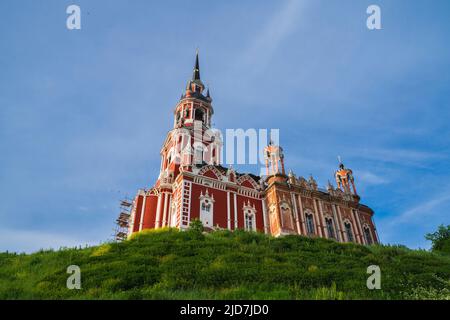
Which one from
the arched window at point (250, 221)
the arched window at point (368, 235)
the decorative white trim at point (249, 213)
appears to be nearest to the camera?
the arched window at point (250, 221)

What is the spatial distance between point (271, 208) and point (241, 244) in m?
11.6

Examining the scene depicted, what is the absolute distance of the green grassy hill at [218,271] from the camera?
1326cm

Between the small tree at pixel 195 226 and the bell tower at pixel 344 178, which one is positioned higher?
the bell tower at pixel 344 178

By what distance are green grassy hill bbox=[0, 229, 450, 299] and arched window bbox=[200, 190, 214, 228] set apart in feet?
17.3

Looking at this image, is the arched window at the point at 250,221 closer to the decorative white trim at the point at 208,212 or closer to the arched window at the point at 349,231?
the decorative white trim at the point at 208,212

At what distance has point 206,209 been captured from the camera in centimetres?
3159

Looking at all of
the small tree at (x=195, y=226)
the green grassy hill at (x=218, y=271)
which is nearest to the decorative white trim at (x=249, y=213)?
the small tree at (x=195, y=226)

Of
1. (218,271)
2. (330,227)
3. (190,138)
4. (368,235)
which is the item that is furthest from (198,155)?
(218,271)

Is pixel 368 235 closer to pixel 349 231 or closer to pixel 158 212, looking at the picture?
pixel 349 231

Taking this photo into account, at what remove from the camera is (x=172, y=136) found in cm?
4062

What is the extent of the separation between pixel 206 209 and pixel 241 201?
388cm
